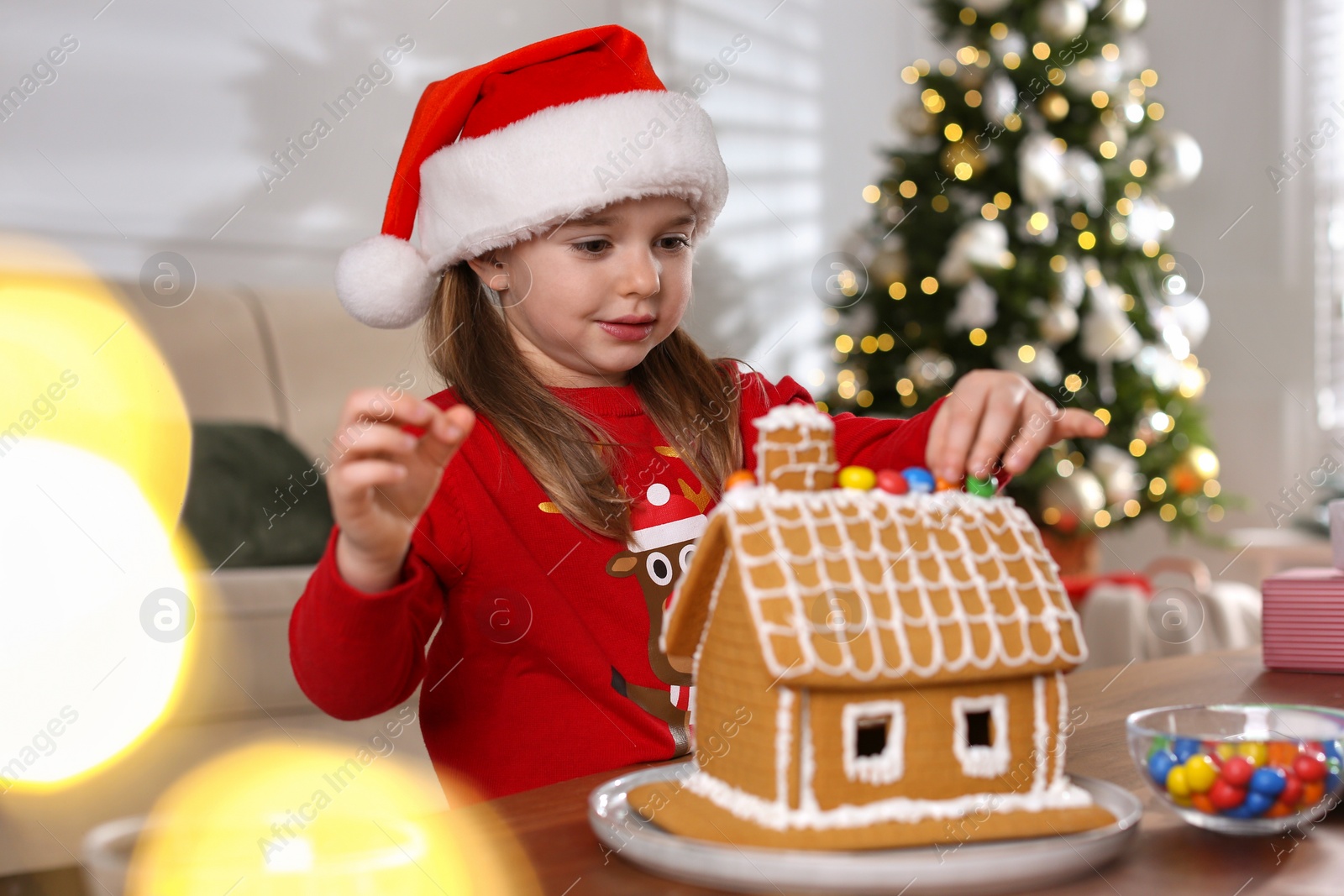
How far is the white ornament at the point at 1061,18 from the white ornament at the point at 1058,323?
2.47ft

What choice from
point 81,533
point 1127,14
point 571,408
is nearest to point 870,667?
point 571,408

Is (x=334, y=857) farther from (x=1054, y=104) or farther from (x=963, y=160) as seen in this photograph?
(x=1054, y=104)

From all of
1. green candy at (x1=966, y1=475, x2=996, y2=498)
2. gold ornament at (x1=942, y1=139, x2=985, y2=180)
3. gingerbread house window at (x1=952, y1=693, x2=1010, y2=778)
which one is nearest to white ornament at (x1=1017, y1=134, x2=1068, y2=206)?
gold ornament at (x1=942, y1=139, x2=985, y2=180)

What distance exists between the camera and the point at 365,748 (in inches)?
73.5

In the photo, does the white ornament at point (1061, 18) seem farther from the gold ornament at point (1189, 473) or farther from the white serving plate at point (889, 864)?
the white serving plate at point (889, 864)

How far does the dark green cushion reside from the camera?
203cm

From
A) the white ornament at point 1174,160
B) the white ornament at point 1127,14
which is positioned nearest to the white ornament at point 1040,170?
the white ornament at point 1174,160

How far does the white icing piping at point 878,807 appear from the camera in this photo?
544 mm

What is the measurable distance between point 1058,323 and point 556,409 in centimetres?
218

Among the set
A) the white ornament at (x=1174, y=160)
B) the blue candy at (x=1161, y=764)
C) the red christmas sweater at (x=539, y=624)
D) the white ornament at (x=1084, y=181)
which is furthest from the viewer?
the white ornament at (x=1174, y=160)

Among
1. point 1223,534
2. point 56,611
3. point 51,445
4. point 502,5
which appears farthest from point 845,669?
point 1223,534

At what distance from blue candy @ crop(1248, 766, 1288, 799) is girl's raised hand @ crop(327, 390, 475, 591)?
45 cm

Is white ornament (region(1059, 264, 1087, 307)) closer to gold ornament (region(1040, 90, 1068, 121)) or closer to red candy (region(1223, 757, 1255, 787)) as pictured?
gold ornament (region(1040, 90, 1068, 121))

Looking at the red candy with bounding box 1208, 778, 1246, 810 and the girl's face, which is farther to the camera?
the girl's face
